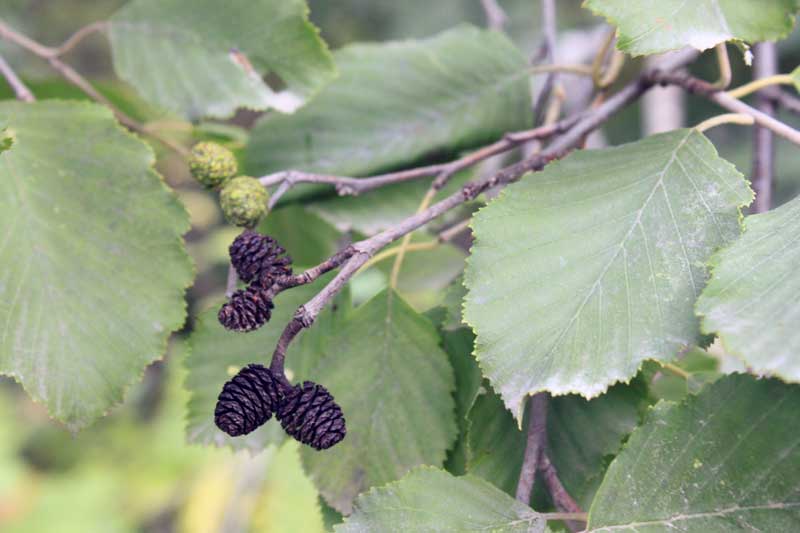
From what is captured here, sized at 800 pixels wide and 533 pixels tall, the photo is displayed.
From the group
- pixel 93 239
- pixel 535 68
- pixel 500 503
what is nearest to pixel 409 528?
pixel 500 503

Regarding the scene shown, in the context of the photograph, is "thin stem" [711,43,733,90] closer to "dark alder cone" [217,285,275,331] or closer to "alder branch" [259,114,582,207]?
"alder branch" [259,114,582,207]

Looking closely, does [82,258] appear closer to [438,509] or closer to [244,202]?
[244,202]

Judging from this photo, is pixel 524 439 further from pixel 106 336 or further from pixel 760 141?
pixel 760 141

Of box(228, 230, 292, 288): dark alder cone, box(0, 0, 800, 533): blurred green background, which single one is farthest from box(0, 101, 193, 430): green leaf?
box(0, 0, 800, 533): blurred green background

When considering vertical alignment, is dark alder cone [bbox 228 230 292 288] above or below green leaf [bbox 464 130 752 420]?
below

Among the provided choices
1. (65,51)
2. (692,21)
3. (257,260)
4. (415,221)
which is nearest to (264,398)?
(257,260)

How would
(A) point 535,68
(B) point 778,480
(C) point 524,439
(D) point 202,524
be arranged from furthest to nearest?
(D) point 202,524 → (A) point 535,68 → (C) point 524,439 → (B) point 778,480

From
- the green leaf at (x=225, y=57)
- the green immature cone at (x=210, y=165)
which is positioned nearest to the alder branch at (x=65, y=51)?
the green leaf at (x=225, y=57)
